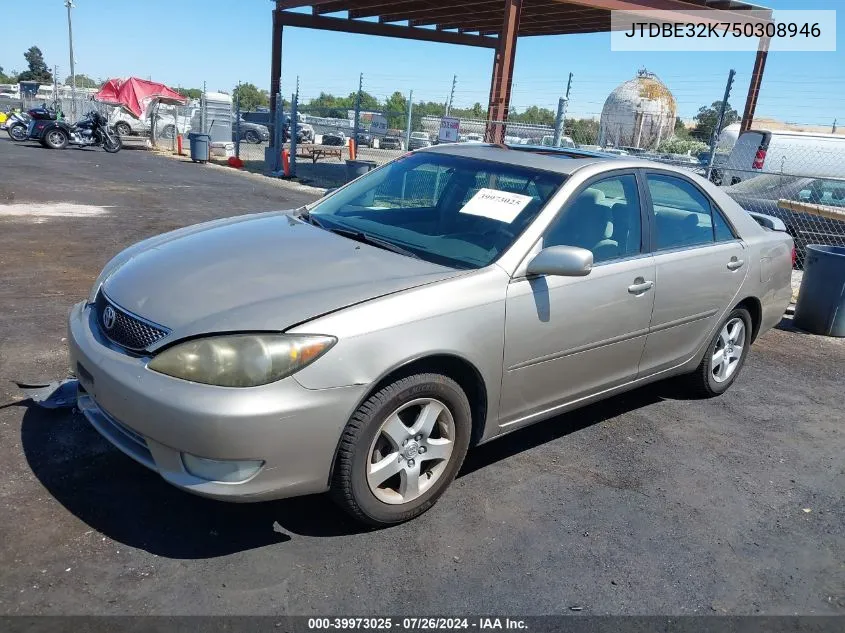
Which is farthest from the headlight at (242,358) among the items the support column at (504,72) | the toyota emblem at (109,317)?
the support column at (504,72)

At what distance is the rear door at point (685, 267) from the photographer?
4.20 metres

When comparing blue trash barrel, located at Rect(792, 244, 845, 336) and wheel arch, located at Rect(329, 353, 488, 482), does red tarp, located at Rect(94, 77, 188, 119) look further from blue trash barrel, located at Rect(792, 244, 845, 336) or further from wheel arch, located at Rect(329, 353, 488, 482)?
wheel arch, located at Rect(329, 353, 488, 482)

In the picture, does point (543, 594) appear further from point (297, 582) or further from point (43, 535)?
point (43, 535)

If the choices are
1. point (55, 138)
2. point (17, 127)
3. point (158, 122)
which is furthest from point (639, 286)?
point (158, 122)

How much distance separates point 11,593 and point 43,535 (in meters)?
0.37

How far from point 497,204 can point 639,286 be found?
0.94 m

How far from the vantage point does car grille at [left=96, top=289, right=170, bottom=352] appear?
2.83 meters

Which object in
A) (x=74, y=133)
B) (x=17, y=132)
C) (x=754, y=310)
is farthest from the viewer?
(x=17, y=132)

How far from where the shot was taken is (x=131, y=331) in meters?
2.92

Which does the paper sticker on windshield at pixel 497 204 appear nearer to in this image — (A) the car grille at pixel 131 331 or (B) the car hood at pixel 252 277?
(B) the car hood at pixel 252 277

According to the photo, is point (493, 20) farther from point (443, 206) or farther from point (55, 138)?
point (443, 206)

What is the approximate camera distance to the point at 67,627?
2393 millimetres

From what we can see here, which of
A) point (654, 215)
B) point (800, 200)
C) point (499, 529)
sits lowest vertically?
point (499, 529)

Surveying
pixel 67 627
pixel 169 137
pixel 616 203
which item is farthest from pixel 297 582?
pixel 169 137
